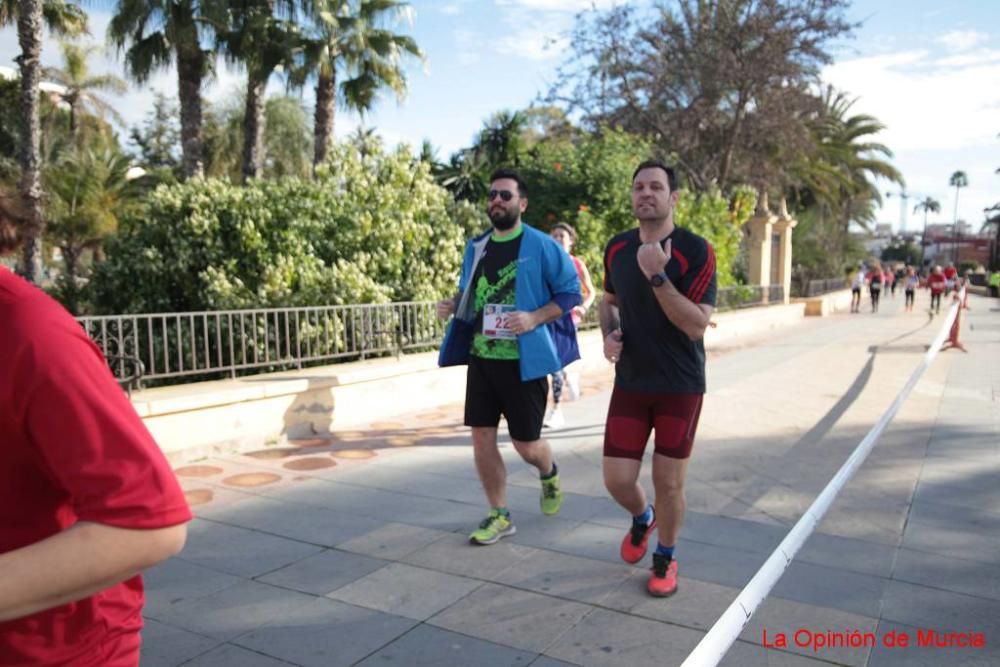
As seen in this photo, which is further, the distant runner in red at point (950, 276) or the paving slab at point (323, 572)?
the distant runner in red at point (950, 276)

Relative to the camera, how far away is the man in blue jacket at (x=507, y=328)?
404cm

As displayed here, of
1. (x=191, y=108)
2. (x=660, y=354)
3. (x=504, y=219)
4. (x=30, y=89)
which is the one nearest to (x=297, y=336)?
(x=504, y=219)

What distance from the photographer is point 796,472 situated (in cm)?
568

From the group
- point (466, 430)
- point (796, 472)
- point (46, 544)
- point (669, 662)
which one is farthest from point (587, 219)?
point (46, 544)

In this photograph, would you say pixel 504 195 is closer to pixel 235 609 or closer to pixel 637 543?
pixel 637 543

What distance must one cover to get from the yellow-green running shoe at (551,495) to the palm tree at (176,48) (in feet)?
41.1

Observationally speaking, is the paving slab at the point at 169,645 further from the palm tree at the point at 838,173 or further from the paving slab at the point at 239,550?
the palm tree at the point at 838,173

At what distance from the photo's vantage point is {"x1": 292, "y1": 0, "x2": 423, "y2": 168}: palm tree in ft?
53.2

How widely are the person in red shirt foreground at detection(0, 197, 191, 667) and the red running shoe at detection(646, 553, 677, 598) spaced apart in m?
2.78

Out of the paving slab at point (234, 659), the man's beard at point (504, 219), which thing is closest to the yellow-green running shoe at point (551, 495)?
the man's beard at point (504, 219)

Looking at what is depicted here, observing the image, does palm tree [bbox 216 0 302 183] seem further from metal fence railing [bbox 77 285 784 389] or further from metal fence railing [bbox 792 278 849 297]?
metal fence railing [bbox 792 278 849 297]

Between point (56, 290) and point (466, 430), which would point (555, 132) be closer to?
point (56, 290)

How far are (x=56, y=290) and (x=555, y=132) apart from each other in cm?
1528

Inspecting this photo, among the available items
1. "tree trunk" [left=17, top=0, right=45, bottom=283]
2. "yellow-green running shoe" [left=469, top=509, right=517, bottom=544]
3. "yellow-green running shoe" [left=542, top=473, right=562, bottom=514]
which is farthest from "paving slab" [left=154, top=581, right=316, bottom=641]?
"tree trunk" [left=17, top=0, right=45, bottom=283]
